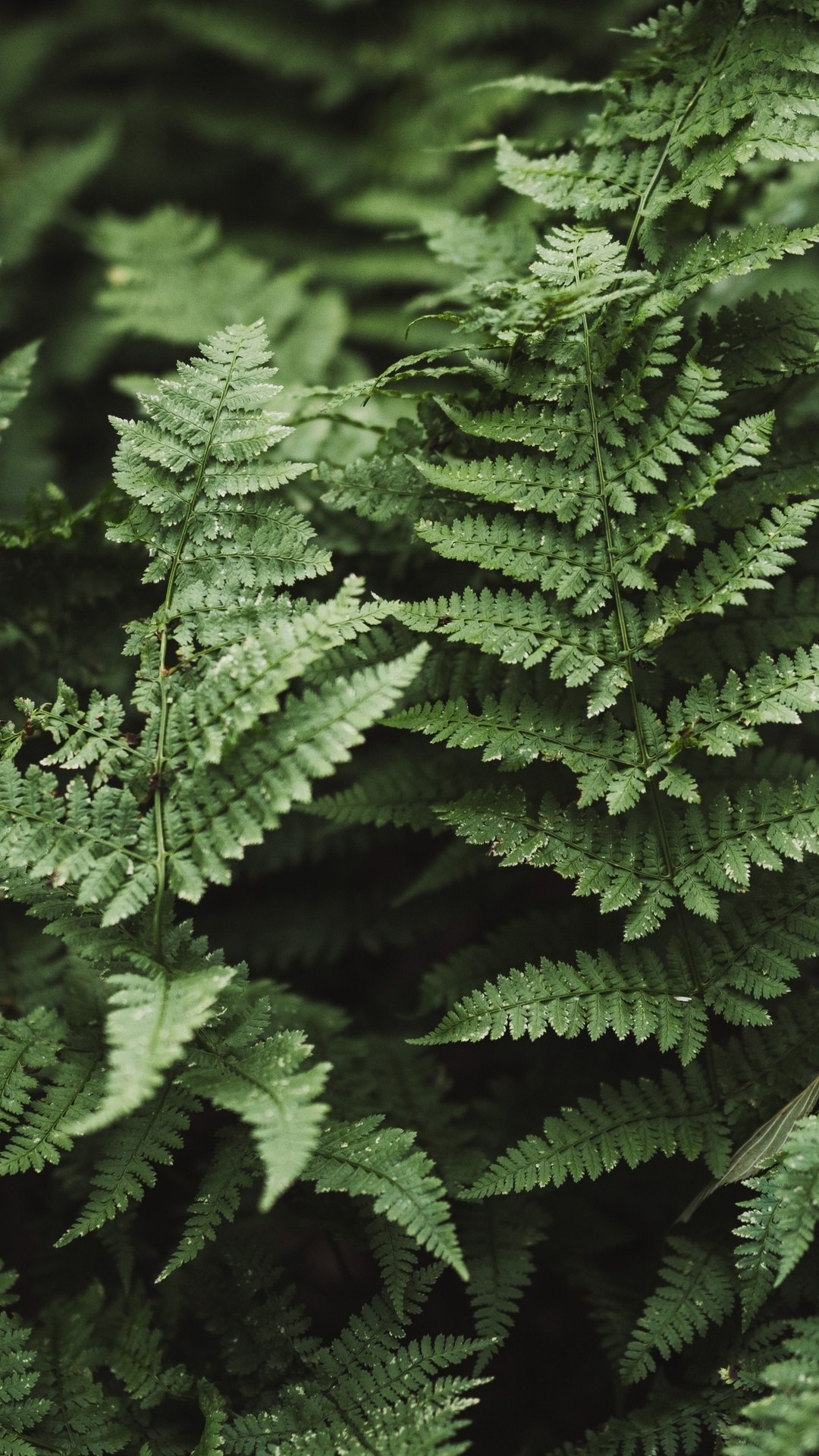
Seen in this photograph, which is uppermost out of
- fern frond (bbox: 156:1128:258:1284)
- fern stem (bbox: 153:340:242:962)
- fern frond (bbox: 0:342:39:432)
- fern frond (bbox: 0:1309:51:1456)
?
fern frond (bbox: 0:342:39:432)

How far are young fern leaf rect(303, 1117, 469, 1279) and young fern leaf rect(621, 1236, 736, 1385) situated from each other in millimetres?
392

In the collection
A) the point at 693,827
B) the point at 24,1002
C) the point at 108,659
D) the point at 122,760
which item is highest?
the point at 108,659

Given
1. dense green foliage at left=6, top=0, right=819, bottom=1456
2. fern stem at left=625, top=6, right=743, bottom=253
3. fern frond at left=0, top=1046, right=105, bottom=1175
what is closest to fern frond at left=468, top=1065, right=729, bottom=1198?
dense green foliage at left=6, top=0, right=819, bottom=1456

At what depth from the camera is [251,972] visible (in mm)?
2910

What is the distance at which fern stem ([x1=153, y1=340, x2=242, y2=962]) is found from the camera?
163 cm

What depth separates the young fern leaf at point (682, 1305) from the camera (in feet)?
5.23

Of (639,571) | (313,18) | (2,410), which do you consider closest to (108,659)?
(2,410)

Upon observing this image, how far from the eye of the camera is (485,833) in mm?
1757

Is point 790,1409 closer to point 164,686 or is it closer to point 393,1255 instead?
point 393,1255

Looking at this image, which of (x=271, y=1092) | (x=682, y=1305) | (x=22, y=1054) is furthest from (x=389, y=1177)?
(x=22, y=1054)

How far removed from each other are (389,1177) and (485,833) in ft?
1.89

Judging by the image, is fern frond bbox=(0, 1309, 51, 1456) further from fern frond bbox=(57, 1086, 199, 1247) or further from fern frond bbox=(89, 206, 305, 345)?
fern frond bbox=(89, 206, 305, 345)

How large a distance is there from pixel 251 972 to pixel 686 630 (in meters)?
1.63

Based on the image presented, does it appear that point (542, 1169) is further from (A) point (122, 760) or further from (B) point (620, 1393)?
(A) point (122, 760)
